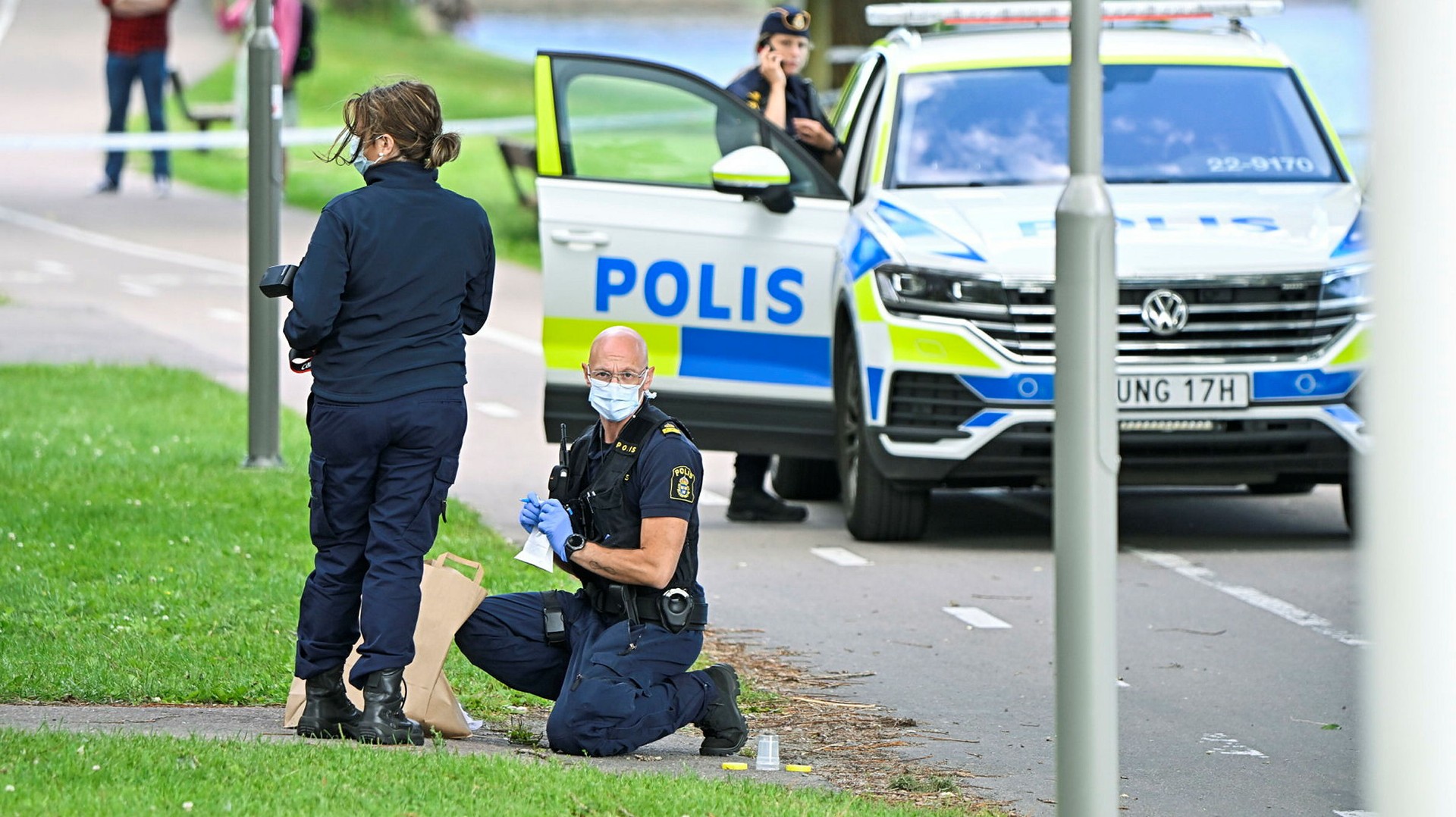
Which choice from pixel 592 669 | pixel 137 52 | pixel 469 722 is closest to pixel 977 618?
pixel 469 722

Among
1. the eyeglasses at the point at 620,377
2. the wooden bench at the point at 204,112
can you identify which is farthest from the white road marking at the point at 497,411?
the wooden bench at the point at 204,112

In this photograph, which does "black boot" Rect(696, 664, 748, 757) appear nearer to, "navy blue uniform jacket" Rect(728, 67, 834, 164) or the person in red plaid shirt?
"navy blue uniform jacket" Rect(728, 67, 834, 164)

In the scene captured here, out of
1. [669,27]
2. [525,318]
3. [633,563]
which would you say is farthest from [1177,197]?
[669,27]

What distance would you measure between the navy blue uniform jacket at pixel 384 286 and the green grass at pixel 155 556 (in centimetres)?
117

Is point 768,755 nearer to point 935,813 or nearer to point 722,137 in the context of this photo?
point 935,813

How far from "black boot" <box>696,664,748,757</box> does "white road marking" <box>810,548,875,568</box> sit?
3163 mm

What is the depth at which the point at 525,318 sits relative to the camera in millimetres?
17328

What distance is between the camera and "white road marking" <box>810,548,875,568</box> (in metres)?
9.08

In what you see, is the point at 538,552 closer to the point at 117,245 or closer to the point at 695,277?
the point at 695,277

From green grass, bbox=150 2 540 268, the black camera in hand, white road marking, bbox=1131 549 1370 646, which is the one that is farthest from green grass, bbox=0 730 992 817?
green grass, bbox=150 2 540 268

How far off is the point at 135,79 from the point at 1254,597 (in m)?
17.3

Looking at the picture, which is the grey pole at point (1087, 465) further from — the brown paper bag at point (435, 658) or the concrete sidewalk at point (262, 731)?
the brown paper bag at point (435, 658)

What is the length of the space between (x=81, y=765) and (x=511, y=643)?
1.27m

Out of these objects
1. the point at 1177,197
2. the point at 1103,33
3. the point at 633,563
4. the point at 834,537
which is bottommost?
the point at 834,537
